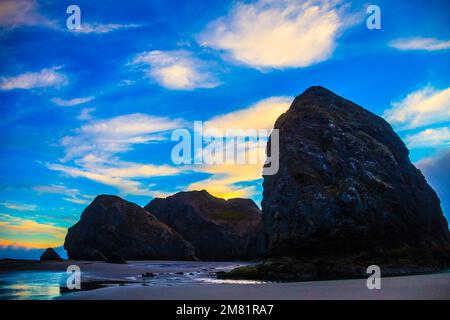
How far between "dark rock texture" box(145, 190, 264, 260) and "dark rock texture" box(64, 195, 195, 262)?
83.0 ft

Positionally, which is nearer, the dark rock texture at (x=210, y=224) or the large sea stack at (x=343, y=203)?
the large sea stack at (x=343, y=203)

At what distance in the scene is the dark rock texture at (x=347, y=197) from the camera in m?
34.9

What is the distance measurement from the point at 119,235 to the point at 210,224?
46.4 meters

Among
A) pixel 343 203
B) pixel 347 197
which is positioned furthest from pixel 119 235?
pixel 347 197

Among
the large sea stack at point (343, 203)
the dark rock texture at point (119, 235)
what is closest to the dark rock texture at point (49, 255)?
the dark rock texture at point (119, 235)

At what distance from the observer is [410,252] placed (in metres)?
36.4

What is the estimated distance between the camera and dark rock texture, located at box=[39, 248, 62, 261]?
200 feet

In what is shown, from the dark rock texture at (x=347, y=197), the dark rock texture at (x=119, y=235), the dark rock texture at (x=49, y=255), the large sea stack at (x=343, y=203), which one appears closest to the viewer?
the large sea stack at (x=343, y=203)

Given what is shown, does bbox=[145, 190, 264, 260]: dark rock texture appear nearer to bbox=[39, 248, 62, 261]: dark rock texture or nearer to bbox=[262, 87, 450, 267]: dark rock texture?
bbox=[39, 248, 62, 261]: dark rock texture

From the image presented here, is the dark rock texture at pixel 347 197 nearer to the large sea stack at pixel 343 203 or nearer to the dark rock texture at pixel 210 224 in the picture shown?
the large sea stack at pixel 343 203

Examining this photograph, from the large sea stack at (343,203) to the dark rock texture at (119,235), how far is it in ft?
198

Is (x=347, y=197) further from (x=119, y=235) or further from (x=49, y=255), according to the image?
(x=119, y=235)

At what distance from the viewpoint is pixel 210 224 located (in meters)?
137
